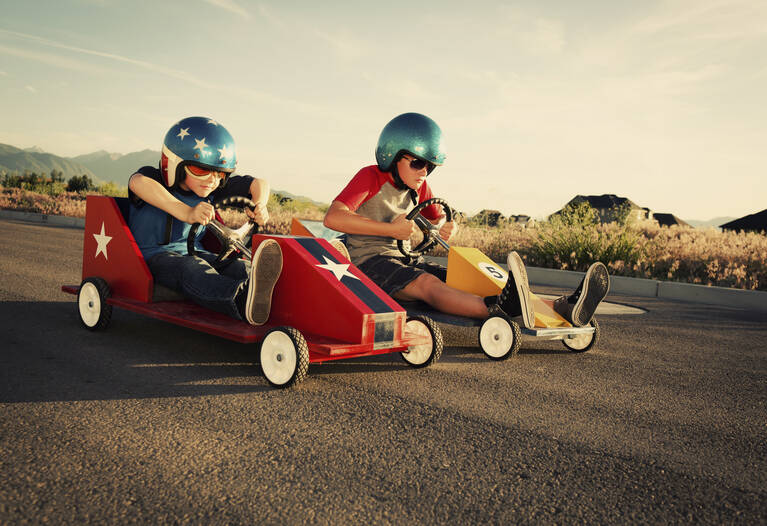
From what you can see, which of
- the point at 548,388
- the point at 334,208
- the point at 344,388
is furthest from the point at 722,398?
the point at 334,208

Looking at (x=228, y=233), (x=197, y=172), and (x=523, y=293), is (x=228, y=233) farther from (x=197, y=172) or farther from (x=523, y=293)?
(x=523, y=293)

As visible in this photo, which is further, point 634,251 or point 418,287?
point 634,251

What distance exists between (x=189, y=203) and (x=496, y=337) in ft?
7.89

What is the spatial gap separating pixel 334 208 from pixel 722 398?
9.10ft

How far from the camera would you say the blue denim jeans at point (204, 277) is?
375cm

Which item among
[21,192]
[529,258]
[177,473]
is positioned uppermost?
[21,192]

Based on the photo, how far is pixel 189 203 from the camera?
4547mm

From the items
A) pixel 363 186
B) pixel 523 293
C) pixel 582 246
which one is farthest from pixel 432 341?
pixel 582 246

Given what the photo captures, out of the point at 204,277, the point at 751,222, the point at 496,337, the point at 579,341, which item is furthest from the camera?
the point at 751,222

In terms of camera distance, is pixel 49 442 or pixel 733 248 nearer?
pixel 49 442

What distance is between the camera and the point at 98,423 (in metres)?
2.59

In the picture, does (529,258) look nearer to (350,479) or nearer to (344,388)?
(344,388)

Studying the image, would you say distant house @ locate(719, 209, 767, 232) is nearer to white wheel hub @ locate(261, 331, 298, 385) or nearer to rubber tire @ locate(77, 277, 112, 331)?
rubber tire @ locate(77, 277, 112, 331)

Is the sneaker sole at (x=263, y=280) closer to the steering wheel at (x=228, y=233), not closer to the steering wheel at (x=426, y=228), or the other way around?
the steering wheel at (x=228, y=233)
